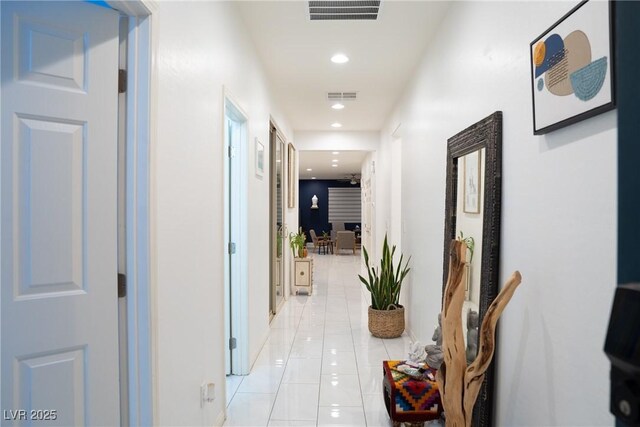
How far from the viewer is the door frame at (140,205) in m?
1.37

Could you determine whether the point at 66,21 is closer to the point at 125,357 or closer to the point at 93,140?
the point at 93,140

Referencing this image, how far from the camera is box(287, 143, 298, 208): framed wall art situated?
602cm

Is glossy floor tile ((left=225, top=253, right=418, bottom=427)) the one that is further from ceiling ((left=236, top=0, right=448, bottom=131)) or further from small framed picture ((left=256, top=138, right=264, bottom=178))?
ceiling ((left=236, top=0, right=448, bottom=131))

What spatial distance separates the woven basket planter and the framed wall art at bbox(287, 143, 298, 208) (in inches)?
108

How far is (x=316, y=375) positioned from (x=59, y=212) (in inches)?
90.0

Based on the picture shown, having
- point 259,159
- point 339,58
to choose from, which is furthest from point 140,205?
point 339,58

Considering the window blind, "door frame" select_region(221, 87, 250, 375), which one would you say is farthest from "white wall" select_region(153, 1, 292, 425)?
the window blind

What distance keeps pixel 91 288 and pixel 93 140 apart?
0.50 meters

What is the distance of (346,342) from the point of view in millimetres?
3721

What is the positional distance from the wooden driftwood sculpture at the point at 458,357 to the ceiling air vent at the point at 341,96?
3277 millimetres

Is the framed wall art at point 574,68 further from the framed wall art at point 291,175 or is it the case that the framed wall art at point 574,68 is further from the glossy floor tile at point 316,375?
the framed wall art at point 291,175

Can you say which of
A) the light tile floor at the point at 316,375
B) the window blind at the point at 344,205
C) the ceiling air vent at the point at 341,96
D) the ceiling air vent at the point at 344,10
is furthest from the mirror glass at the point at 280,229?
the window blind at the point at 344,205

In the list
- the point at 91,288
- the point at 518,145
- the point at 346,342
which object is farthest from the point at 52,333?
the point at 346,342

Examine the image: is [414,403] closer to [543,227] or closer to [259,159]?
[543,227]
